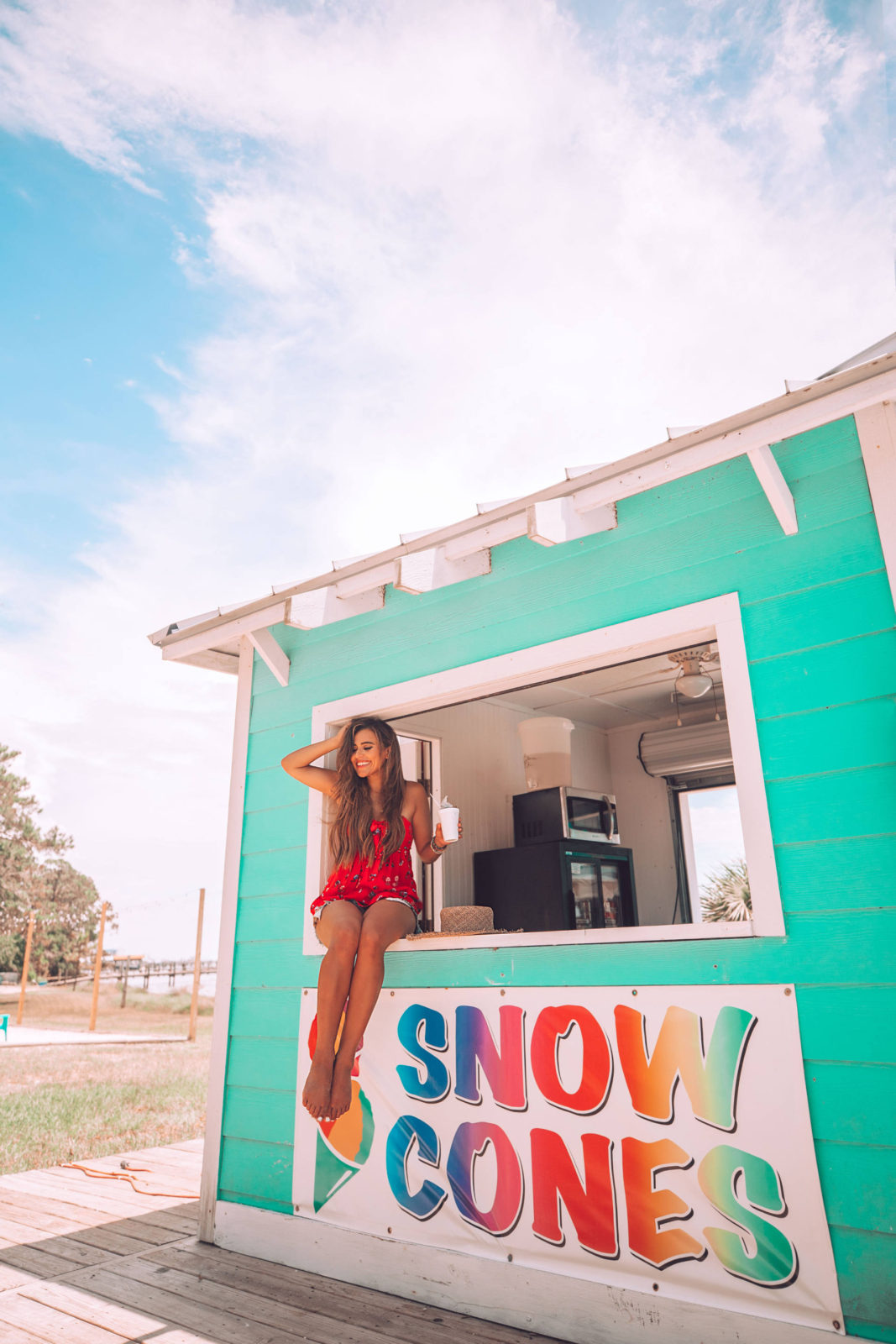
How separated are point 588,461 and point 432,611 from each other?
987 millimetres

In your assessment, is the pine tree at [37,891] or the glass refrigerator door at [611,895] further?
the pine tree at [37,891]

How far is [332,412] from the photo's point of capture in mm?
6480

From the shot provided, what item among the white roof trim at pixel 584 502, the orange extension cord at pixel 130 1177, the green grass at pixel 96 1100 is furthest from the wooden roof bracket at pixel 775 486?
the green grass at pixel 96 1100

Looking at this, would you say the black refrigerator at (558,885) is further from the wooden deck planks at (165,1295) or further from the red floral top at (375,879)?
the wooden deck planks at (165,1295)

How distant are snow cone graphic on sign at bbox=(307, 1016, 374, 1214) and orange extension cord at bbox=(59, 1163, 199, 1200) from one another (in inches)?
57.4

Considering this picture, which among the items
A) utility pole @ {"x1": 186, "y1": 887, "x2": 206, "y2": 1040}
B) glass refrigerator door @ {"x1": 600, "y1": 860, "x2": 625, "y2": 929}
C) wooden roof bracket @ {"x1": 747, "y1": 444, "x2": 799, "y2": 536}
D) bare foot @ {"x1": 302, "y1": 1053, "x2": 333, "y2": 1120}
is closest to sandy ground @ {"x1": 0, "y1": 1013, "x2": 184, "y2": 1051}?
utility pole @ {"x1": 186, "y1": 887, "x2": 206, "y2": 1040}

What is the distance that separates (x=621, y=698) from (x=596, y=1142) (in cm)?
315

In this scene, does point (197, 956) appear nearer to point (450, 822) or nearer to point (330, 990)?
point (330, 990)

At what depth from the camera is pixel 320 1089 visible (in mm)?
2490

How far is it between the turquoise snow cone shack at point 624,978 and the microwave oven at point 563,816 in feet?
3.98

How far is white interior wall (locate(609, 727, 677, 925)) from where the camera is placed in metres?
5.22

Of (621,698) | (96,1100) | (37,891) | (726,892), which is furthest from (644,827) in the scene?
(37,891)

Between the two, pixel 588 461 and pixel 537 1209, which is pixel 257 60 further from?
pixel 537 1209

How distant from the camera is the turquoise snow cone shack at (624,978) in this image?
188cm
